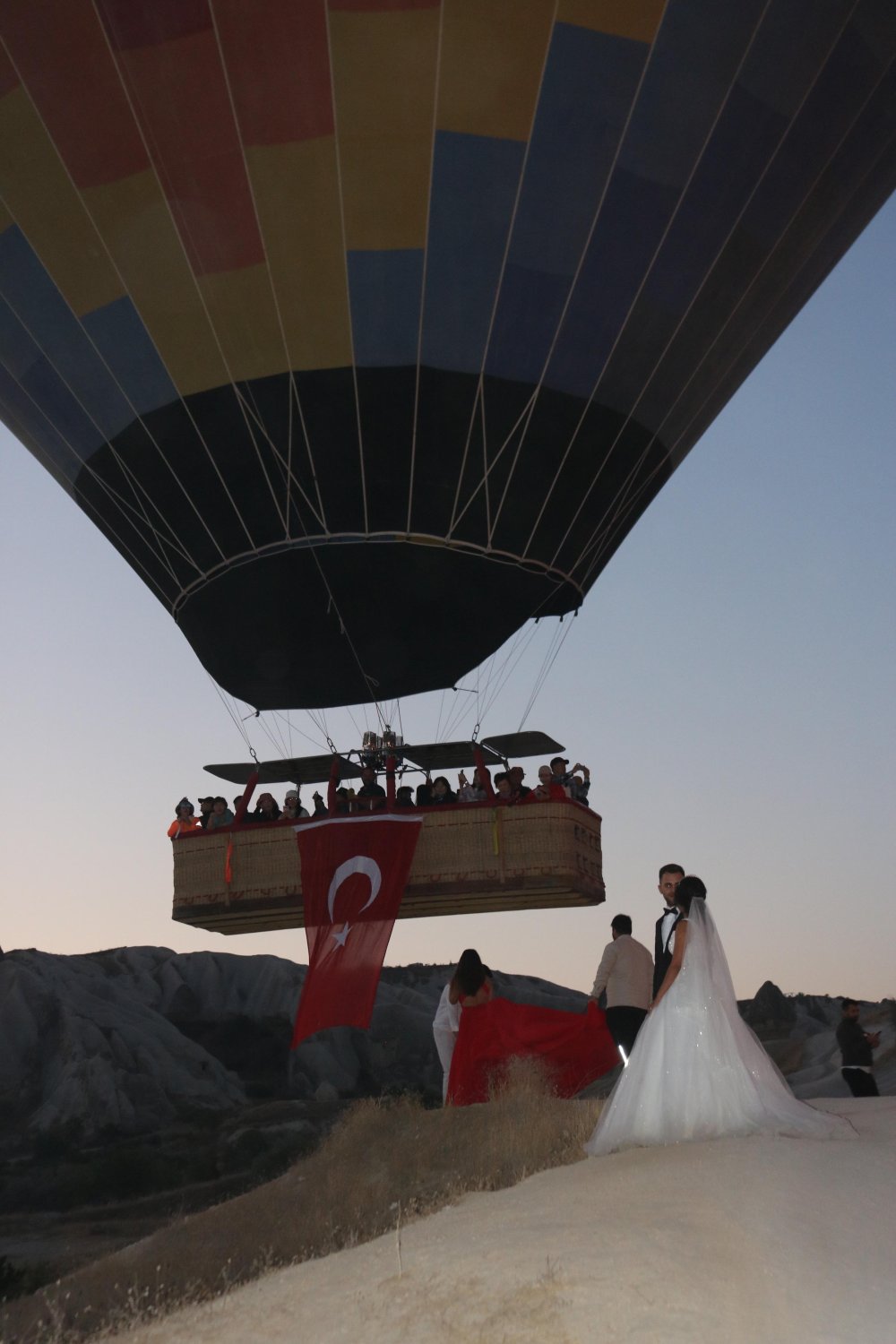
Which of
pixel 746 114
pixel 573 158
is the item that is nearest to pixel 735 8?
pixel 746 114

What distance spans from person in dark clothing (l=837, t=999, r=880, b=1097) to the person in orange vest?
610cm

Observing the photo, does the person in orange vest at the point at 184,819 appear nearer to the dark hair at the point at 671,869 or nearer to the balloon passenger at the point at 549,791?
the balloon passenger at the point at 549,791

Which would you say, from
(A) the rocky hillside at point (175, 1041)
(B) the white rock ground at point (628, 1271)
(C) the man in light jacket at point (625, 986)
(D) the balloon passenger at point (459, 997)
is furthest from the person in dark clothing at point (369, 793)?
(A) the rocky hillside at point (175, 1041)

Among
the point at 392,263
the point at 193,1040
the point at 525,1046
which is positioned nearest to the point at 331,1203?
the point at 525,1046

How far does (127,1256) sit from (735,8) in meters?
11.4

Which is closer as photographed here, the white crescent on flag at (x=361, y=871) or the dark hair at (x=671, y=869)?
the dark hair at (x=671, y=869)

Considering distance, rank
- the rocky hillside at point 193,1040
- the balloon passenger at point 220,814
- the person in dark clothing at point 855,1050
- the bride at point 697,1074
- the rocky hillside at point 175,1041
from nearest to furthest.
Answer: the bride at point 697,1074, the person in dark clothing at point 855,1050, the balloon passenger at point 220,814, the rocky hillside at point 193,1040, the rocky hillside at point 175,1041

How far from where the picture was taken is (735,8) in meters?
12.8

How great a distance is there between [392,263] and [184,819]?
18.8ft

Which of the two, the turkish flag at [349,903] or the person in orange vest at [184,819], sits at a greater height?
the person in orange vest at [184,819]

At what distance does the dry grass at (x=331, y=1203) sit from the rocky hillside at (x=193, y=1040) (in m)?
24.8

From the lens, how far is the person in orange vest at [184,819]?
13.5 m

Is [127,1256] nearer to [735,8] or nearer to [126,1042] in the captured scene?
[735,8]

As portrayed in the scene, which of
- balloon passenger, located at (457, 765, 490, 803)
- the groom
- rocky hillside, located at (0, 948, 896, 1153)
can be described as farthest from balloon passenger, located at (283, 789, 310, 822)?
rocky hillside, located at (0, 948, 896, 1153)
